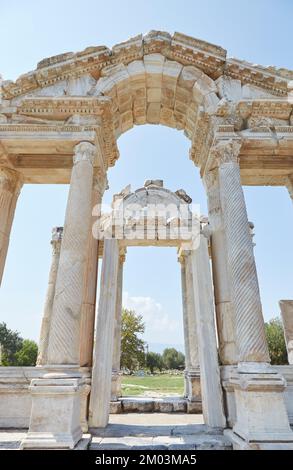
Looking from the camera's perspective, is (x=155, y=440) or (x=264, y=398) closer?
(x=264, y=398)

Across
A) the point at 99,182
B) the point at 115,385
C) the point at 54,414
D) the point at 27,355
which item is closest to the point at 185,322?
the point at 115,385

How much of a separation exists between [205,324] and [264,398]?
264 centimetres

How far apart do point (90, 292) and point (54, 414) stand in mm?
3243

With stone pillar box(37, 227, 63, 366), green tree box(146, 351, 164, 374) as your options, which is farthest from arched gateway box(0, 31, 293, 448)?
green tree box(146, 351, 164, 374)

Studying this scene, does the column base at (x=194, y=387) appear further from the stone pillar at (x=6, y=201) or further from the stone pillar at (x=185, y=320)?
the stone pillar at (x=6, y=201)

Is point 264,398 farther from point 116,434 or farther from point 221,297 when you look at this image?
point 116,434

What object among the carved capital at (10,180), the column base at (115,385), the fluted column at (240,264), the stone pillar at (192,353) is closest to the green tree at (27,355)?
the column base at (115,385)

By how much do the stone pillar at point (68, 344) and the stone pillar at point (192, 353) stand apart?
583 cm

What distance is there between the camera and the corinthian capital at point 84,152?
8195mm

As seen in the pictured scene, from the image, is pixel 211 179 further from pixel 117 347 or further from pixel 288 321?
pixel 117 347

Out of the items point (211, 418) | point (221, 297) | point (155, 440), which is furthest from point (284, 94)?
point (155, 440)

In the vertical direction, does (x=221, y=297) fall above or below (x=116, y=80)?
below

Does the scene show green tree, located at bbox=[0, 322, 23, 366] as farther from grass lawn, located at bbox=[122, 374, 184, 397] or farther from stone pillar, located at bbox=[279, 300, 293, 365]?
stone pillar, located at bbox=[279, 300, 293, 365]

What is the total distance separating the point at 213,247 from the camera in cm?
867
